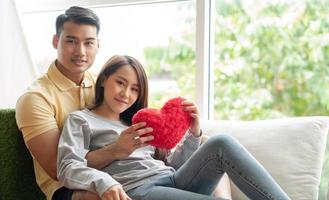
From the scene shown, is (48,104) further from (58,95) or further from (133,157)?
(133,157)

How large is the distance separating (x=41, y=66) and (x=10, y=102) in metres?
0.29

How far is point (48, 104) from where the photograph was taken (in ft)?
5.20

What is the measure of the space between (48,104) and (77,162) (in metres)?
0.30

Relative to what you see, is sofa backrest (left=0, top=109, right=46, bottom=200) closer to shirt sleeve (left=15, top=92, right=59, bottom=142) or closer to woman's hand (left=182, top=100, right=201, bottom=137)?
shirt sleeve (left=15, top=92, right=59, bottom=142)

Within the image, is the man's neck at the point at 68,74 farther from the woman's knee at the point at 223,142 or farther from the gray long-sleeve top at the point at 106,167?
the woman's knee at the point at 223,142

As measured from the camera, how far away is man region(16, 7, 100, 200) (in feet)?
5.04

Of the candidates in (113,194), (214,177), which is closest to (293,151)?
(214,177)

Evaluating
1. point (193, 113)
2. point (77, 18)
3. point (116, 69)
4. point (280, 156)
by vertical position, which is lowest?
point (280, 156)

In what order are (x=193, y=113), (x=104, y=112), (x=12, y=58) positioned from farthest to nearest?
(x=12, y=58), (x=104, y=112), (x=193, y=113)

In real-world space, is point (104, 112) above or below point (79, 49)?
below

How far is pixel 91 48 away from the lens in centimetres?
171

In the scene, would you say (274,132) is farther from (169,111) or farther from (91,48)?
(91,48)

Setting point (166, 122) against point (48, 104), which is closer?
point (166, 122)

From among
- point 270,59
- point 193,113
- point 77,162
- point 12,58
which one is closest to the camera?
point 77,162
